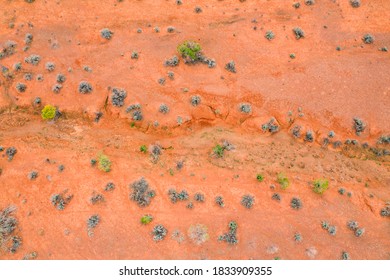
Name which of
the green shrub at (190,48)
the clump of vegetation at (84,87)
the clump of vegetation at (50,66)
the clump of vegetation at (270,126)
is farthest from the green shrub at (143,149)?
the clump of vegetation at (50,66)

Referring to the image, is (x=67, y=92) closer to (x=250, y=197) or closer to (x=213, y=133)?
(x=213, y=133)

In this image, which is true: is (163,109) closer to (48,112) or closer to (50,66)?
(48,112)

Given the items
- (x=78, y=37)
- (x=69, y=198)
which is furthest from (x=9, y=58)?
(x=69, y=198)

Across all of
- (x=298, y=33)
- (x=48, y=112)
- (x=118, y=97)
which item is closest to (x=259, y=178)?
(x=118, y=97)

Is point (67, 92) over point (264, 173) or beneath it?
over

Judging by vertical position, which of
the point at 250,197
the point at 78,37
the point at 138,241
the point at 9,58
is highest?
the point at 78,37

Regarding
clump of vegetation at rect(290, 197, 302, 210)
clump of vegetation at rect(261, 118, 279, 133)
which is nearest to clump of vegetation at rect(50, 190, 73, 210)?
clump of vegetation at rect(290, 197, 302, 210)

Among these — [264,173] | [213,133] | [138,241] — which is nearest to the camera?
[138,241]
